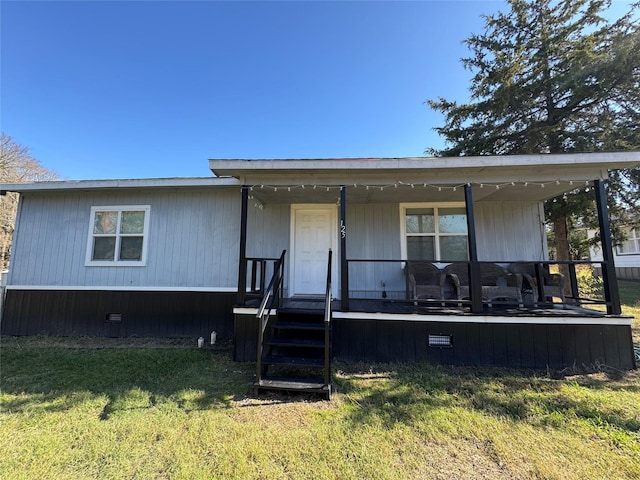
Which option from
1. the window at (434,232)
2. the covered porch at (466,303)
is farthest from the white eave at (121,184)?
the window at (434,232)

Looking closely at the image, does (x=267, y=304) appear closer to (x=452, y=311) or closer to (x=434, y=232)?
(x=452, y=311)

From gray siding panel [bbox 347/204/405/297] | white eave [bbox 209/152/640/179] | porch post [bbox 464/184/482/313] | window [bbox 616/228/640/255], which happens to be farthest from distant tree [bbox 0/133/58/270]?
window [bbox 616/228/640/255]

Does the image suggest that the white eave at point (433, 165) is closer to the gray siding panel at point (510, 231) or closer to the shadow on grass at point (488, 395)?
the gray siding panel at point (510, 231)

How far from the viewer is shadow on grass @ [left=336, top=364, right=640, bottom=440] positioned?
2781 millimetres

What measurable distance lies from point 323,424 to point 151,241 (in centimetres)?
520

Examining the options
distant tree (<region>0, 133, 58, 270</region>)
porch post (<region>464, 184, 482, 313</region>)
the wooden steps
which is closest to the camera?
the wooden steps

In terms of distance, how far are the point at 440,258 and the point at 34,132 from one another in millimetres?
20731

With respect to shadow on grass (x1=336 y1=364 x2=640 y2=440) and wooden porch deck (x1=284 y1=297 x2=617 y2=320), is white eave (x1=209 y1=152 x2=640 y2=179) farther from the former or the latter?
shadow on grass (x1=336 y1=364 x2=640 y2=440)

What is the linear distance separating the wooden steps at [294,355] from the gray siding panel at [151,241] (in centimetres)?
205

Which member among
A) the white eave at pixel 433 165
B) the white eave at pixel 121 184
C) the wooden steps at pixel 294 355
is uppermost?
the white eave at pixel 121 184

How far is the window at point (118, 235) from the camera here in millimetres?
5957

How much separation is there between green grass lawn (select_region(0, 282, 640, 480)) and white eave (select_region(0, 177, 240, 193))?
3.38m

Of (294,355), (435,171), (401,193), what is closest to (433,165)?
(435,171)

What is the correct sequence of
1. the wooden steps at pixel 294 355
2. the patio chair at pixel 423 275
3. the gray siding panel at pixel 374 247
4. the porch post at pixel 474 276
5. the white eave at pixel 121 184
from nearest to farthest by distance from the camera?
the wooden steps at pixel 294 355 < the porch post at pixel 474 276 < the patio chair at pixel 423 275 < the white eave at pixel 121 184 < the gray siding panel at pixel 374 247
